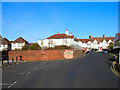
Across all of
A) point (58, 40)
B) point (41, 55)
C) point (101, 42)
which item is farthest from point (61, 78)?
point (101, 42)

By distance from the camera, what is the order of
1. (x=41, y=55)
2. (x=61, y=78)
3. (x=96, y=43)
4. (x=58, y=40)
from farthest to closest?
(x=96, y=43) → (x=58, y=40) → (x=41, y=55) → (x=61, y=78)

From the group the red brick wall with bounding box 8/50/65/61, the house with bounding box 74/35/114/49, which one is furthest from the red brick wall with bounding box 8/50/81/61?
the house with bounding box 74/35/114/49

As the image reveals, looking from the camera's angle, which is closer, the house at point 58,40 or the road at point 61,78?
the road at point 61,78

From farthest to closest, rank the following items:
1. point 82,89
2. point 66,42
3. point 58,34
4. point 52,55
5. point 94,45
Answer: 1. point 94,45
2. point 58,34
3. point 66,42
4. point 52,55
5. point 82,89

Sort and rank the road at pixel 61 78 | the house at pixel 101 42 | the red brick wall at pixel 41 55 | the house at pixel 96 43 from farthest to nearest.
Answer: the house at pixel 96 43, the house at pixel 101 42, the red brick wall at pixel 41 55, the road at pixel 61 78

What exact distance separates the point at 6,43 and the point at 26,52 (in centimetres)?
2938

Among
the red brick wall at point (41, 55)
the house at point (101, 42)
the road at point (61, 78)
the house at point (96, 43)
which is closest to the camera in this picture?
the road at point (61, 78)

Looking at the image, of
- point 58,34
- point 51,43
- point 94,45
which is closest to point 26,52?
point 51,43

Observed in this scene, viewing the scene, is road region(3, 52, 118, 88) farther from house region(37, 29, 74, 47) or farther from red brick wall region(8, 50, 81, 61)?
house region(37, 29, 74, 47)

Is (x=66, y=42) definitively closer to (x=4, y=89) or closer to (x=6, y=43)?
→ (x=6, y=43)

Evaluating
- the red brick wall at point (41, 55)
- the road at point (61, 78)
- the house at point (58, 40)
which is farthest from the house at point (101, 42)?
the road at point (61, 78)

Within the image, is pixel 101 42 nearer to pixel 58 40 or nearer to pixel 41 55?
pixel 58 40

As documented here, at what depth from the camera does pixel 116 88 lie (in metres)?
9.35

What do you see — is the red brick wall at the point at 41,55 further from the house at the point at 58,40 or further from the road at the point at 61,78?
the house at the point at 58,40
